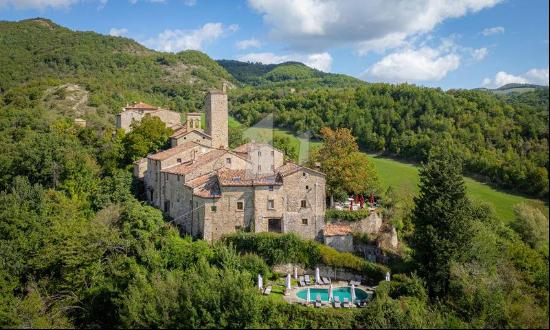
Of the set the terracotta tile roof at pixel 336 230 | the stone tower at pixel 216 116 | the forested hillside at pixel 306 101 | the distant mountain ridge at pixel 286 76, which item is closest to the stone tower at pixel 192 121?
the stone tower at pixel 216 116

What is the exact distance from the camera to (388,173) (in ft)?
176

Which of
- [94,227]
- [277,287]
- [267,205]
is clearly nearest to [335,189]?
[267,205]

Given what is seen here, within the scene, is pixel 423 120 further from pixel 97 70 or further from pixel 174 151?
pixel 97 70

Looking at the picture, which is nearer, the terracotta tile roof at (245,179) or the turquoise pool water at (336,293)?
the turquoise pool water at (336,293)

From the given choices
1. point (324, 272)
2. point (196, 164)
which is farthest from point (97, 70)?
point (324, 272)

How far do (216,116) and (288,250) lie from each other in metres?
16.2

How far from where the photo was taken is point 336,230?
97.2 ft

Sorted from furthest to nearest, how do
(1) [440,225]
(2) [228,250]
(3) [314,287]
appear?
(1) [440,225] < (2) [228,250] < (3) [314,287]

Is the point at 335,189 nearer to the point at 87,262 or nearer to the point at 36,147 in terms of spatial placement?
the point at 87,262

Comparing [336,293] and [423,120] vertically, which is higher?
[423,120]

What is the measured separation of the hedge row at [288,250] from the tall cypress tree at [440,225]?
111 inches

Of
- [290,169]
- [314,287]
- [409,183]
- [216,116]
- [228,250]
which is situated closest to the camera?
[314,287]

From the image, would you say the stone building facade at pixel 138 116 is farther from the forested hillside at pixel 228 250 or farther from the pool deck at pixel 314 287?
the pool deck at pixel 314 287

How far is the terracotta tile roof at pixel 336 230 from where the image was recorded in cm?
2941
